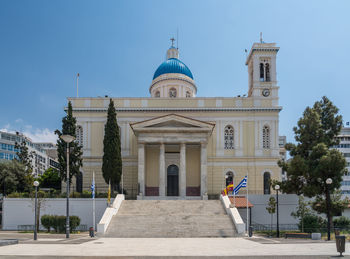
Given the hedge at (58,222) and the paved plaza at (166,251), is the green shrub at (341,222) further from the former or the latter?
the hedge at (58,222)

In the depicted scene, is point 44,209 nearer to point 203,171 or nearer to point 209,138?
point 203,171

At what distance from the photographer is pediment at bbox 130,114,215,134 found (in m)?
38.9

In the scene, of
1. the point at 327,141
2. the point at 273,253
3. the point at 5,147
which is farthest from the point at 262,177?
the point at 5,147

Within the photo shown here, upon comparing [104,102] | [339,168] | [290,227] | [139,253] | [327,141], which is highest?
[104,102]

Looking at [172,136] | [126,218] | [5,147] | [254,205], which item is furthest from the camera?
[5,147]

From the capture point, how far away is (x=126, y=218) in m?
29.9

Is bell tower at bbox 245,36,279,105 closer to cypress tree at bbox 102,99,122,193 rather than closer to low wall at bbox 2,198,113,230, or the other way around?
cypress tree at bbox 102,99,122,193

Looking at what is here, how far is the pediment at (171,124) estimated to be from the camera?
3894cm

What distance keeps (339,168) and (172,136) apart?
16.4 meters

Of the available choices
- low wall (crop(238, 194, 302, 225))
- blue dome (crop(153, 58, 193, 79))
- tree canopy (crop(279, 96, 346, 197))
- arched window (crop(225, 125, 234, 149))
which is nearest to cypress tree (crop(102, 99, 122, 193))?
arched window (crop(225, 125, 234, 149))

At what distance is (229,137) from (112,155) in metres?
14.7

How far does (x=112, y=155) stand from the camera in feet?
127

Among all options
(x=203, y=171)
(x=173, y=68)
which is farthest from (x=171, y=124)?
(x=173, y=68)

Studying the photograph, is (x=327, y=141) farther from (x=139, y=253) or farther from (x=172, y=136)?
(x=139, y=253)
